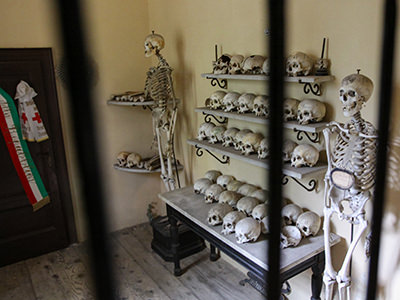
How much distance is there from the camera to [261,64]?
193 centimetres

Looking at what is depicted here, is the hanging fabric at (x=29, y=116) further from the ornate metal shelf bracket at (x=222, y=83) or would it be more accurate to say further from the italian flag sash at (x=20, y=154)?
Answer: the ornate metal shelf bracket at (x=222, y=83)

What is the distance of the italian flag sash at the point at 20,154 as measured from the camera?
2580 mm

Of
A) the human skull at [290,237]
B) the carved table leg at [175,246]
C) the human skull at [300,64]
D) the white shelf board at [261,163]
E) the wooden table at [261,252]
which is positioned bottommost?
the carved table leg at [175,246]

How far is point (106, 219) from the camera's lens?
0.53 meters

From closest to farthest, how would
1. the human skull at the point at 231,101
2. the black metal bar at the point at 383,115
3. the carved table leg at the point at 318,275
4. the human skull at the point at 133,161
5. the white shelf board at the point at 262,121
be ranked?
the black metal bar at the point at 383,115 < the white shelf board at the point at 262,121 < the carved table leg at the point at 318,275 < the human skull at the point at 231,101 < the human skull at the point at 133,161

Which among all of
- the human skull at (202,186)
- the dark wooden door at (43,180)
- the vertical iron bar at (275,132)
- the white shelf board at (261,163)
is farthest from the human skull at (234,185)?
the vertical iron bar at (275,132)

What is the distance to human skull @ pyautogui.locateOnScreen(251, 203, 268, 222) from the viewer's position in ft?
6.27

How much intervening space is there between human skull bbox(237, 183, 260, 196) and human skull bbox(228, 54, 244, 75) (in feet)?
2.49

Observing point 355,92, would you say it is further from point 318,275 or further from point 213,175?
point 213,175

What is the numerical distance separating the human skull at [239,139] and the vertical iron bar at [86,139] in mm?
1612

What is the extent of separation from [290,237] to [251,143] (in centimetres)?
58

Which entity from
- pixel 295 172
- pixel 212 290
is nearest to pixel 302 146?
pixel 295 172

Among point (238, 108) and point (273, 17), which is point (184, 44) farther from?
point (273, 17)

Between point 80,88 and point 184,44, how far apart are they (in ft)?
7.80
